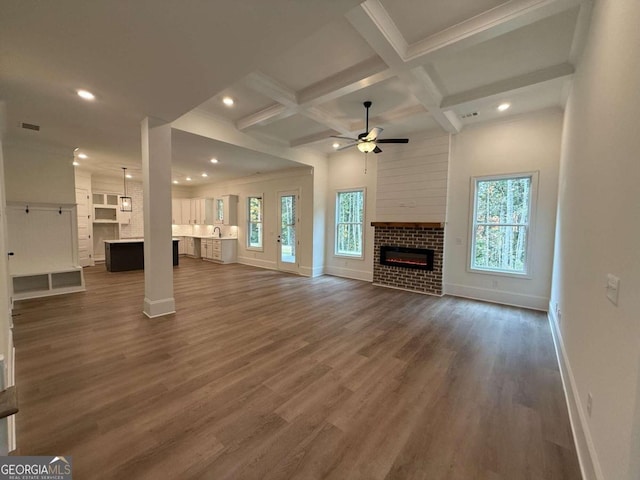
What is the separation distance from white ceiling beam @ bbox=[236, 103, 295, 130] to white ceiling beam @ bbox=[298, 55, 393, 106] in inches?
15.5

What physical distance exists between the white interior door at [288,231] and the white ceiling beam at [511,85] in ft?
14.7

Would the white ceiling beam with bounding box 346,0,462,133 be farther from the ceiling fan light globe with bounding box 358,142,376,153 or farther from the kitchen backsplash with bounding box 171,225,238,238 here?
the kitchen backsplash with bounding box 171,225,238,238

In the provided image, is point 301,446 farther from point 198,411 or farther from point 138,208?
point 138,208

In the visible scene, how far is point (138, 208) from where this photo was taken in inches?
379

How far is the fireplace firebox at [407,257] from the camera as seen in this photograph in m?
5.45

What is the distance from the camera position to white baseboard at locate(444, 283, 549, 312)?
4.48 meters

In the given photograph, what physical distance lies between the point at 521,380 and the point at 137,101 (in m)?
5.15

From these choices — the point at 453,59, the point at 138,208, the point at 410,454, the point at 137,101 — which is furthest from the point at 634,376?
the point at 138,208

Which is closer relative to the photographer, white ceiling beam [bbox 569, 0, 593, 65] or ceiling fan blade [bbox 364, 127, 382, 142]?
white ceiling beam [bbox 569, 0, 593, 65]

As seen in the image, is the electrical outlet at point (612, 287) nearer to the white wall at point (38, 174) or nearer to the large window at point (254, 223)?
the white wall at point (38, 174)

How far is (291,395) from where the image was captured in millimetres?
2168

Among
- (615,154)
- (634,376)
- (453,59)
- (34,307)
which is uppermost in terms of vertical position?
(453,59)

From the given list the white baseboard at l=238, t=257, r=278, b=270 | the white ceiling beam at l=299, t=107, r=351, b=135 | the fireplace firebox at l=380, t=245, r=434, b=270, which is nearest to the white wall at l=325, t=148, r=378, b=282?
the fireplace firebox at l=380, t=245, r=434, b=270

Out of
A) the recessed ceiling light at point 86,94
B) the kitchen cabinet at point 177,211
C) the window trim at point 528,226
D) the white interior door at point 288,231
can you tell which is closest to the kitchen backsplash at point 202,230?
the kitchen cabinet at point 177,211
